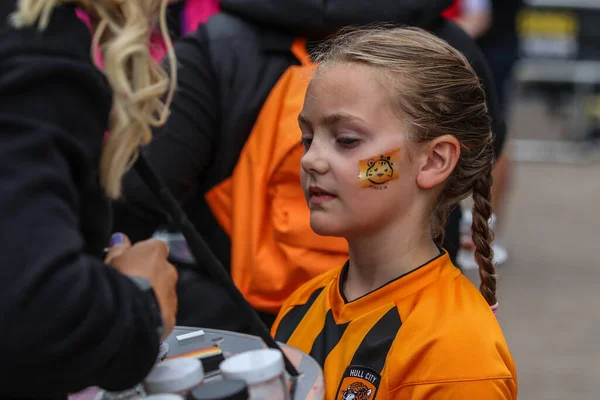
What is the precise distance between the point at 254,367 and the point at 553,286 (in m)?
4.96

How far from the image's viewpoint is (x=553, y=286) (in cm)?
597

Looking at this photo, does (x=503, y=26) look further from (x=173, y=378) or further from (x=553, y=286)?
(x=173, y=378)

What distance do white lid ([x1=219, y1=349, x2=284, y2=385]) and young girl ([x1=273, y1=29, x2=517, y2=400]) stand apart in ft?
1.27

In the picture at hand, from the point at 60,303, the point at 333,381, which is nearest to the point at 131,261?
the point at 60,303

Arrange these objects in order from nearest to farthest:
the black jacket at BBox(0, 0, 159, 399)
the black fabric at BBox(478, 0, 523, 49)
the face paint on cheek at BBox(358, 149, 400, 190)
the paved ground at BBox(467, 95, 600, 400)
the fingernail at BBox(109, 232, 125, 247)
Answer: the black jacket at BBox(0, 0, 159, 399), the fingernail at BBox(109, 232, 125, 247), the face paint on cheek at BBox(358, 149, 400, 190), the paved ground at BBox(467, 95, 600, 400), the black fabric at BBox(478, 0, 523, 49)

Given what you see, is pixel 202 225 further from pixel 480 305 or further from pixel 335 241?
pixel 480 305

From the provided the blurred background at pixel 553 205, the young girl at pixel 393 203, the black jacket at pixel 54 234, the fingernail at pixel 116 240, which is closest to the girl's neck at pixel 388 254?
the young girl at pixel 393 203

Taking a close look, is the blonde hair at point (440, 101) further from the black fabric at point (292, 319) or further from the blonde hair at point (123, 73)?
the blonde hair at point (123, 73)

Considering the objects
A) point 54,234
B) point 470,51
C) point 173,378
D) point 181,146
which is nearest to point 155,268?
point 173,378

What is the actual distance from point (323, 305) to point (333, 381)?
24 cm

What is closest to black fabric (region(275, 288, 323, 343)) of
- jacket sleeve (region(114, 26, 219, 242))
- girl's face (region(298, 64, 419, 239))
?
girl's face (region(298, 64, 419, 239))

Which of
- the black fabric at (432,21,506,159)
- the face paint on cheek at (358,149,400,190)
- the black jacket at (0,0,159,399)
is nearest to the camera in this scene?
the black jacket at (0,0,159,399)

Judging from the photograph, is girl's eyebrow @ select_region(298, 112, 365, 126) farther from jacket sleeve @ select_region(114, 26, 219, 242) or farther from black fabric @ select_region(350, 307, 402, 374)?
jacket sleeve @ select_region(114, 26, 219, 242)

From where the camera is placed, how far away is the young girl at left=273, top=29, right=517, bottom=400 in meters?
1.72
